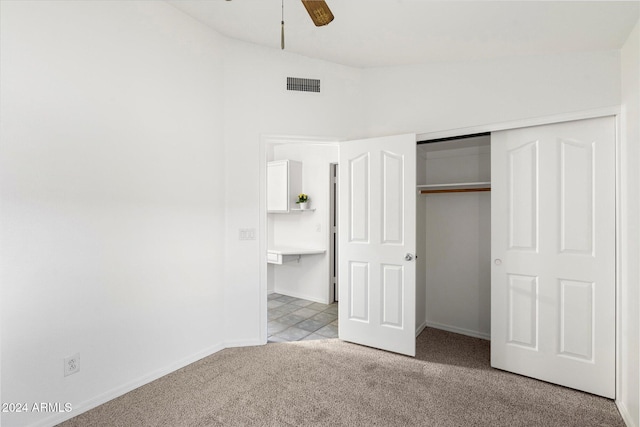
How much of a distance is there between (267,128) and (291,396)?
236 cm

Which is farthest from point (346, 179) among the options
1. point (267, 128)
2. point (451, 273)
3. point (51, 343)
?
point (51, 343)

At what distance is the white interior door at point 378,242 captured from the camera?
2895 millimetres

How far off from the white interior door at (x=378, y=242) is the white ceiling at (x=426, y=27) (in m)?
0.80

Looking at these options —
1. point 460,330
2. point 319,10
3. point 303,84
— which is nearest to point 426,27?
point 319,10

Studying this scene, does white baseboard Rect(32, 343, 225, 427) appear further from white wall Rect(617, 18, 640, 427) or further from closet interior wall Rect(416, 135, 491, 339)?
white wall Rect(617, 18, 640, 427)

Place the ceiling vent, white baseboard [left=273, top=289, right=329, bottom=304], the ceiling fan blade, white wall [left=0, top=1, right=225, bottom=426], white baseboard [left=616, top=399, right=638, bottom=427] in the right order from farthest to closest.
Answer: white baseboard [left=273, top=289, right=329, bottom=304], the ceiling vent, white baseboard [left=616, top=399, right=638, bottom=427], white wall [left=0, top=1, right=225, bottom=426], the ceiling fan blade

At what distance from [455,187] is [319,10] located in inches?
96.9

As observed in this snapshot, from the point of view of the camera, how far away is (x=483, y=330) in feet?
11.0

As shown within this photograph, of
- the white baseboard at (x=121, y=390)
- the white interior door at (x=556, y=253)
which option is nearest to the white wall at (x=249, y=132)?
the white baseboard at (x=121, y=390)

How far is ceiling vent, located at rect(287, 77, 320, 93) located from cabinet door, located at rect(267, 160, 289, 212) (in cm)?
164

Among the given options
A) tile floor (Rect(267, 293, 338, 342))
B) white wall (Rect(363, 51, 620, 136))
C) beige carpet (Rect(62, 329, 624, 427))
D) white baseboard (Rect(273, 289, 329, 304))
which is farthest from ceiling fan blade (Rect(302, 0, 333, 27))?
white baseboard (Rect(273, 289, 329, 304))

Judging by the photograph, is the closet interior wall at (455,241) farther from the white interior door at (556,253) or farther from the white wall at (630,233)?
the white wall at (630,233)

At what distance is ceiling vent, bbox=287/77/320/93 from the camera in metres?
3.18

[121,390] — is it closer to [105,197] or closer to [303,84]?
[105,197]
